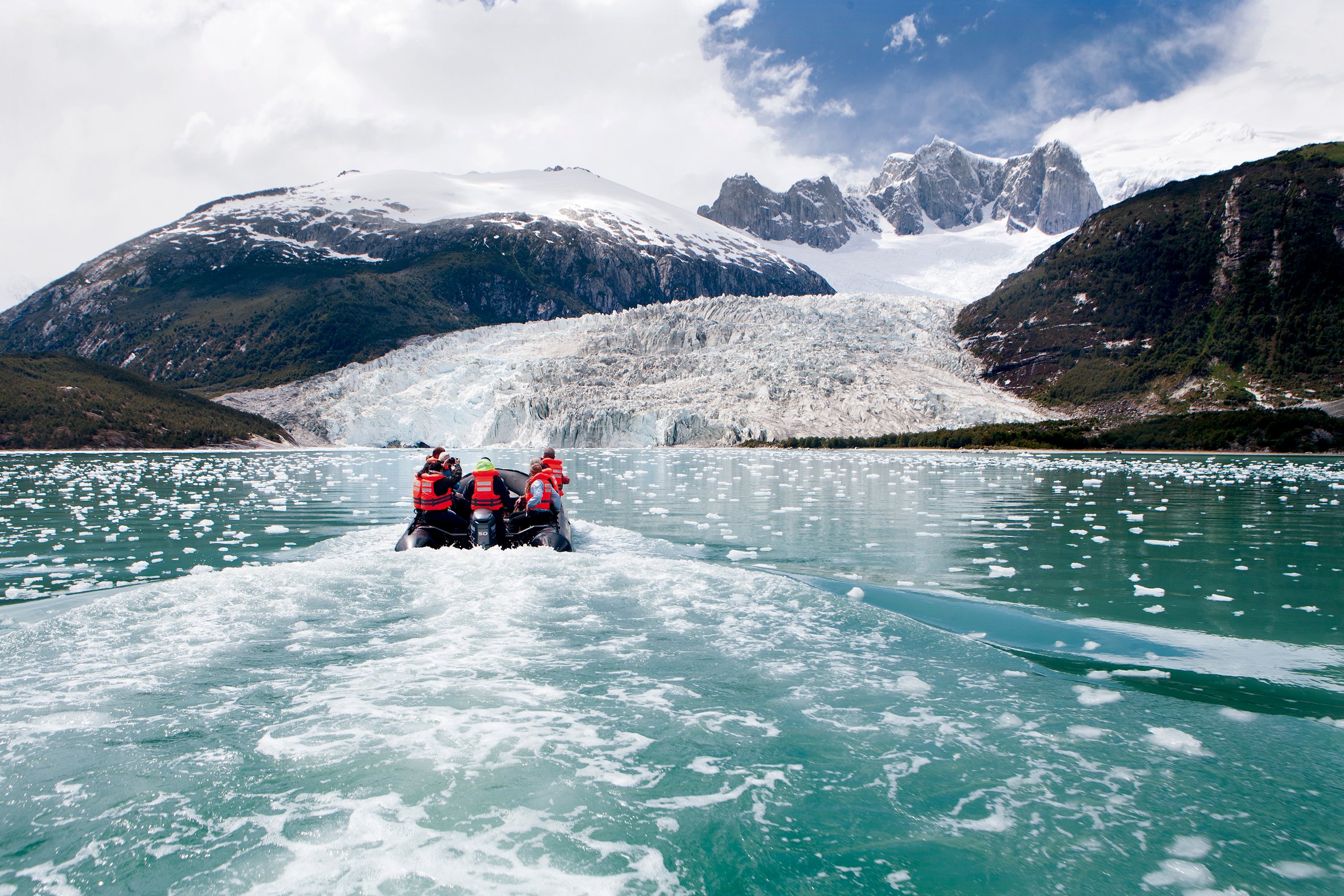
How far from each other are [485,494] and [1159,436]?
57225 mm

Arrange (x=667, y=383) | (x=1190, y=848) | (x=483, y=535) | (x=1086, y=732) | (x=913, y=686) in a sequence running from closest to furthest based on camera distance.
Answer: (x=1190, y=848), (x=1086, y=732), (x=913, y=686), (x=483, y=535), (x=667, y=383)

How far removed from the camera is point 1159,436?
54.6 meters

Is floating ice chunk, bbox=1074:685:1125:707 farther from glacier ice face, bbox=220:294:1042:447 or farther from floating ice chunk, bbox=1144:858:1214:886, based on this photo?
glacier ice face, bbox=220:294:1042:447

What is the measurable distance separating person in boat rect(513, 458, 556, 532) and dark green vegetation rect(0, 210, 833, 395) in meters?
116

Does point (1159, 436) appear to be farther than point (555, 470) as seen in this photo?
Yes

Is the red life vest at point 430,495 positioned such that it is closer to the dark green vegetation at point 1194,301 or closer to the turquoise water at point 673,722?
the turquoise water at point 673,722

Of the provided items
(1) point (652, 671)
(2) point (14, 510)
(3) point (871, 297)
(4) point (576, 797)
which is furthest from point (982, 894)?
(3) point (871, 297)

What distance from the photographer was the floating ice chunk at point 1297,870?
142 inches

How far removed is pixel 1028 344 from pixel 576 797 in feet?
337

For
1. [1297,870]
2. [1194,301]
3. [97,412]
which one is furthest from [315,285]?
[1297,870]

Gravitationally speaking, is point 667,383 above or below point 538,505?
above

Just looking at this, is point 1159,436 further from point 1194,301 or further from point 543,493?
point 543,493

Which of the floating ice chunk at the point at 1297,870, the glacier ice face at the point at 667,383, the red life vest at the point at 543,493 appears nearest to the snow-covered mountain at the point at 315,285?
the glacier ice face at the point at 667,383

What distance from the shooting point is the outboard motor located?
11727 mm
